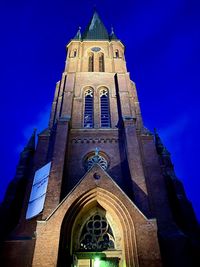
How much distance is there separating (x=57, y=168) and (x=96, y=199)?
9.23 feet

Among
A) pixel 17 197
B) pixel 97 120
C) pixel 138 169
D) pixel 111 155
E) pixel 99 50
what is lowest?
pixel 17 197

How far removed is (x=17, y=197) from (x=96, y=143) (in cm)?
589

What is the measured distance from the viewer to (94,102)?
742 inches

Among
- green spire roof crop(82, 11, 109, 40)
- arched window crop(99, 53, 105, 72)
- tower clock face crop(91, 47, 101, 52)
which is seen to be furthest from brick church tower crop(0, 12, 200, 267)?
green spire roof crop(82, 11, 109, 40)

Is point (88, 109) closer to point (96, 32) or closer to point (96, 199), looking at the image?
point (96, 199)

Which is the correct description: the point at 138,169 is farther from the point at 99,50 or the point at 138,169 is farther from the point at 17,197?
the point at 99,50

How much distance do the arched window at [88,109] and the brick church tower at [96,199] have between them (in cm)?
8

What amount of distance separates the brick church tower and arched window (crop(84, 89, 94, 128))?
79 millimetres

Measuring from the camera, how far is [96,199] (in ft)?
37.5

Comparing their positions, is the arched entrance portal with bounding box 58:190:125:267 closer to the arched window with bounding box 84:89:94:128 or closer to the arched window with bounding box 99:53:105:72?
the arched window with bounding box 84:89:94:128

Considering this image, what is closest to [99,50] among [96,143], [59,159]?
[96,143]

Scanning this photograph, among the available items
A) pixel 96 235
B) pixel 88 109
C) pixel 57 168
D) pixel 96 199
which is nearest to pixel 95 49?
pixel 88 109

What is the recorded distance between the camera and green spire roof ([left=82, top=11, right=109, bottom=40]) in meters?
27.8

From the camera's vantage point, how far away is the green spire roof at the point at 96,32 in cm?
2778
